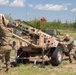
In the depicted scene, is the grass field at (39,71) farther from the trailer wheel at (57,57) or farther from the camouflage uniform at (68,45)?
the camouflage uniform at (68,45)

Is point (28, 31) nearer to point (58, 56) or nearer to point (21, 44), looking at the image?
point (21, 44)

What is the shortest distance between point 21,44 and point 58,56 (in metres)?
1.70

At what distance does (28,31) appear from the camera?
13930 millimetres

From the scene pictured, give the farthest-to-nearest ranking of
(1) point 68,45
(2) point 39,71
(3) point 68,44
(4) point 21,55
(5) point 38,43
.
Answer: (1) point 68,45 < (3) point 68,44 < (4) point 21,55 < (5) point 38,43 < (2) point 39,71

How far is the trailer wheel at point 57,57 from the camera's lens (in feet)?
46.5

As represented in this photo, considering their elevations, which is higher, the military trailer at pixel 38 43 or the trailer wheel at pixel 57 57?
the military trailer at pixel 38 43

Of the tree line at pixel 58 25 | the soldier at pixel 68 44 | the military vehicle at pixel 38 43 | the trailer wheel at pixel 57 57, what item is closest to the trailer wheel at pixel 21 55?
the military vehicle at pixel 38 43

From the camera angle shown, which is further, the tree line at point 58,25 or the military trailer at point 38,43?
the tree line at point 58,25

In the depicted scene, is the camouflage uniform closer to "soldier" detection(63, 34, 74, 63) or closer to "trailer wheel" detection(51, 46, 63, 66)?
"soldier" detection(63, 34, 74, 63)

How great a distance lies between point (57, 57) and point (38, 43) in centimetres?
105

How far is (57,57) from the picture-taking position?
14.3 meters

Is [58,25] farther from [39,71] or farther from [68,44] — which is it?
[39,71]

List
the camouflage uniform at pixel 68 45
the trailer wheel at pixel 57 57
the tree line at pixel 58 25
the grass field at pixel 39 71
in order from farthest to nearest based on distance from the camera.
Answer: the tree line at pixel 58 25
the camouflage uniform at pixel 68 45
the trailer wheel at pixel 57 57
the grass field at pixel 39 71

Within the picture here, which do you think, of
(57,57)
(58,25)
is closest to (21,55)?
(57,57)
